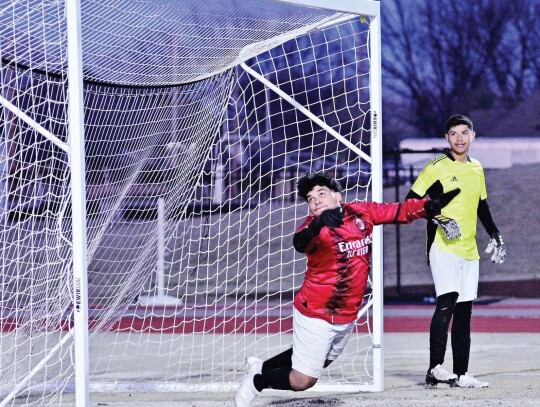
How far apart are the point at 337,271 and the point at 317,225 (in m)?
0.38

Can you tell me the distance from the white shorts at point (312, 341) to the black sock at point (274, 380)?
0.10 metres

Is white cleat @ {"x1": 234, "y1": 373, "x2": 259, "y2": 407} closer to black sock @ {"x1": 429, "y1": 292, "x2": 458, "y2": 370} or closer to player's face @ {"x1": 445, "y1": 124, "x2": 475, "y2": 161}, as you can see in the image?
black sock @ {"x1": 429, "y1": 292, "x2": 458, "y2": 370}

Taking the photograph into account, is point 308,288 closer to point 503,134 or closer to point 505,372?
point 505,372

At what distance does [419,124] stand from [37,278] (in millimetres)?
24282

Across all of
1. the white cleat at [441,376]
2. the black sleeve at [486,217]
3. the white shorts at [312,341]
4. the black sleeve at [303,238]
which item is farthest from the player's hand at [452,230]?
the black sleeve at [303,238]

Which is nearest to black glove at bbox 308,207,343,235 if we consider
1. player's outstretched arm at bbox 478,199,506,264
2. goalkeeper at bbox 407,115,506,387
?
goalkeeper at bbox 407,115,506,387

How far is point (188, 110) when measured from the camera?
898 cm

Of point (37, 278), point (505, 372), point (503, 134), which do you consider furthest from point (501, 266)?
point (37, 278)

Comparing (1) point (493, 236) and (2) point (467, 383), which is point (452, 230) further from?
(2) point (467, 383)

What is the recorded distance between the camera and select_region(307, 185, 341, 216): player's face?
19.6 ft

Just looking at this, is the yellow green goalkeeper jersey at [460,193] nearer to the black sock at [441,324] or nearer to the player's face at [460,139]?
the player's face at [460,139]

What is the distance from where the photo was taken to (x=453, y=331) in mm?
7707

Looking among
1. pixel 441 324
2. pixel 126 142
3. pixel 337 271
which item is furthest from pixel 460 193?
pixel 126 142

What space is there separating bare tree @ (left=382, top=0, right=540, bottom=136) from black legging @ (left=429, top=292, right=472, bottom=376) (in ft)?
78.0
